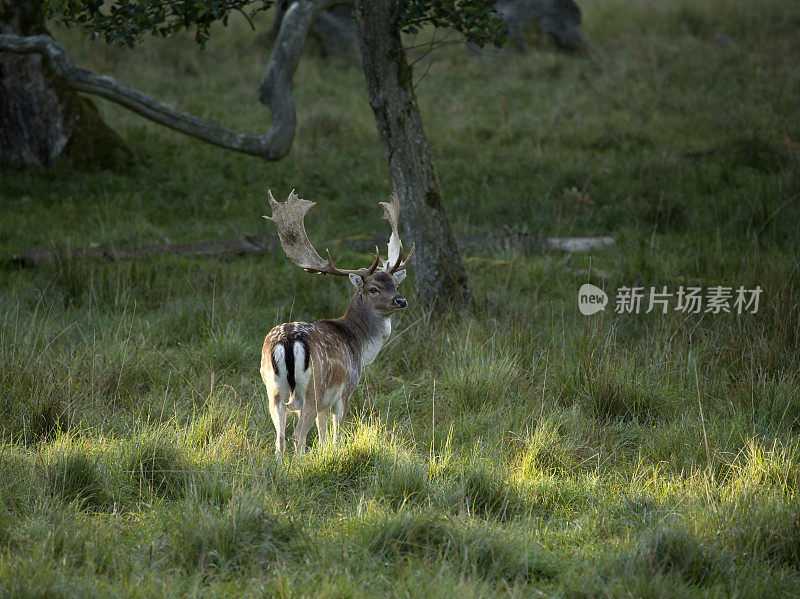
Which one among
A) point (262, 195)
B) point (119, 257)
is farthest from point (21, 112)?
point (119, 257)

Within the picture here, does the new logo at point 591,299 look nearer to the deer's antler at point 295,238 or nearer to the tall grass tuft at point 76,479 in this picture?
the deer's antler at point 295,238

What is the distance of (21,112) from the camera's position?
34.4 ft

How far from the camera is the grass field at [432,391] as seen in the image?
11.5 ft

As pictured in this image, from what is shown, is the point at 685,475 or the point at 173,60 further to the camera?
the point at 173,60

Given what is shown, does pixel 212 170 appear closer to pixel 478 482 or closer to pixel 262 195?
pixel 262 195

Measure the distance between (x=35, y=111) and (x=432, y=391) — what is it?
7.50 meters

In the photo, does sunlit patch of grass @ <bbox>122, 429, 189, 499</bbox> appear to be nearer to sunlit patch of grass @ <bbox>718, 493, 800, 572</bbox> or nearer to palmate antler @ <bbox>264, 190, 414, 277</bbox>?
palmate antler @ <bbox>264, 190, 414, 277</bbox>

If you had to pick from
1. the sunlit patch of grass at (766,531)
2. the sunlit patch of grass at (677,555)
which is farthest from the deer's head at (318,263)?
the sunlit patch of grass at (766,531)

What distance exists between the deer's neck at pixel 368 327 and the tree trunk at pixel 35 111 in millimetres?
6958

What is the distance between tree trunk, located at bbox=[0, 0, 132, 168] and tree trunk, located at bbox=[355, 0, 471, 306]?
215 inches

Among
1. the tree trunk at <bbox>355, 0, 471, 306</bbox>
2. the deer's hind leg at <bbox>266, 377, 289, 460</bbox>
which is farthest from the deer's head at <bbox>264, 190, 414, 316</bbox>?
the tree trunk at <bbox>355, 0, 471, 306</bbox>

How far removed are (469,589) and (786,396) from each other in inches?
120

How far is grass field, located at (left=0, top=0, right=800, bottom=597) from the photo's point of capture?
11.5 feet

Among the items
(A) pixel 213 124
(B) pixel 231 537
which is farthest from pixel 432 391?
(A) pixel 213 124
